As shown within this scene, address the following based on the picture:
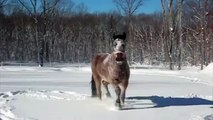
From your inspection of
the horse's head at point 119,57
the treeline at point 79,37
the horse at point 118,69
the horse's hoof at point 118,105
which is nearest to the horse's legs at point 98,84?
the horse at point 118,69

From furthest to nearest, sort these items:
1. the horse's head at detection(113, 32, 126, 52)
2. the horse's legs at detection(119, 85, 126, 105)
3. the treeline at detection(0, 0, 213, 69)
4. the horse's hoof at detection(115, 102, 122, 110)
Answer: the treeline at detection(0, 0, 213, 69), the horse's legs at detection(119, 85, 126, 105), the horse's hoof at detection(115, 102, 122, 110), the horse's head at detection(113, 32, 126, 52)

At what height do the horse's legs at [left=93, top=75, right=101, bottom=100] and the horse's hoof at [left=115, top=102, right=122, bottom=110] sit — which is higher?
the horse's legs at [left=93, top=75, right=101, bottom=100]

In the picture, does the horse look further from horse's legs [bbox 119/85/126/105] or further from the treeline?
the treeline

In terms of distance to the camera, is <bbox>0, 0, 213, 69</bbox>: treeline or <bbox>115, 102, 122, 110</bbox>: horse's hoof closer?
<bbox>115, 102, 122, 110</bbox>: horse's hoof

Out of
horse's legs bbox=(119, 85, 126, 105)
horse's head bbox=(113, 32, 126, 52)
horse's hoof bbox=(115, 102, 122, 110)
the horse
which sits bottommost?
horse's hoof bbox=(115, 102, 122, 110)

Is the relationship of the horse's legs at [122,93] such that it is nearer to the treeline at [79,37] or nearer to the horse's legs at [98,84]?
the horse's legs at [98,84]

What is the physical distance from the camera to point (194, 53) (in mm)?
62781

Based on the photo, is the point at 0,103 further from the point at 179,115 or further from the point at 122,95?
the point at 179,115

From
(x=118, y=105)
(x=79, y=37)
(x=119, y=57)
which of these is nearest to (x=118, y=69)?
(x=119, y=57)

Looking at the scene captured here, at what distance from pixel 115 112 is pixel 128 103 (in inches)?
59.3

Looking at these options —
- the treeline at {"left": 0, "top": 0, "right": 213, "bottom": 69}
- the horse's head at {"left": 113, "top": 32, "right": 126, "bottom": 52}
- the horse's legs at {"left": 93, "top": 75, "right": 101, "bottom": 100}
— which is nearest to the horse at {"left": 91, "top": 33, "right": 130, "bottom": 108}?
the horse's head at {"left": 113, "top": 32, "right": 126, "bottom": 52}

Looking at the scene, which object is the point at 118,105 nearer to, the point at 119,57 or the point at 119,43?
the point at 119,57

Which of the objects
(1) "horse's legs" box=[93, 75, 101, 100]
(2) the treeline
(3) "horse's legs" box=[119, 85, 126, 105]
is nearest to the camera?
(3) "horse's legs" box=[119, 85, 126, 105]

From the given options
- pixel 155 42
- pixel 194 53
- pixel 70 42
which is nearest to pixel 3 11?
pixel 70 42
